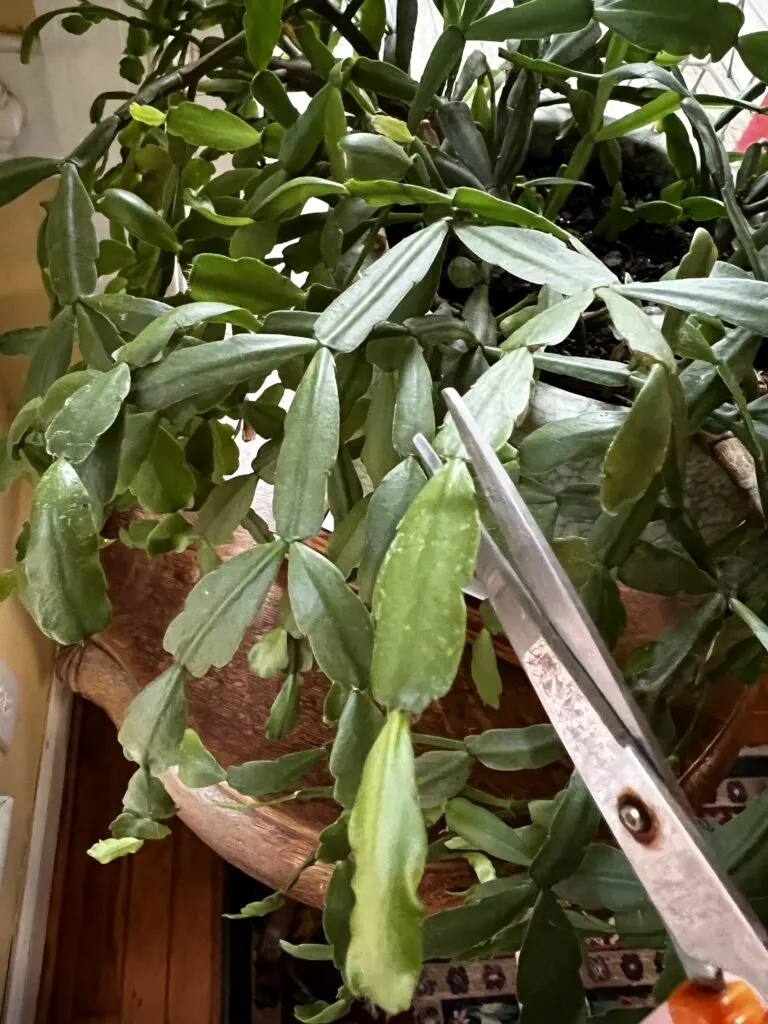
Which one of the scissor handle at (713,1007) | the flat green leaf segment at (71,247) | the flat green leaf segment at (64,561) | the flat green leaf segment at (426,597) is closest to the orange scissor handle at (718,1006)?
the scissor handle at (713,1007)

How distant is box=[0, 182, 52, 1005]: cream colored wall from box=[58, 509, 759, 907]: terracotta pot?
0.35 metres

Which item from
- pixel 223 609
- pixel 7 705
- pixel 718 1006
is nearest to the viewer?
pixel 718 1006

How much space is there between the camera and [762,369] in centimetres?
67

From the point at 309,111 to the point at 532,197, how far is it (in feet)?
0.82

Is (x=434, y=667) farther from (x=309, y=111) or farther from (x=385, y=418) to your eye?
(x=309, y=111)

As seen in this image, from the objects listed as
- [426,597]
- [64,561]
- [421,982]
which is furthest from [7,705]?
[426,597]

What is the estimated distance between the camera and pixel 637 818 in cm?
25

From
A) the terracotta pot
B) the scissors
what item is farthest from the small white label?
the scissors

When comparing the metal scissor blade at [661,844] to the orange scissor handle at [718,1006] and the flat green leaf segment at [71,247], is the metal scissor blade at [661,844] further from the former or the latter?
the flat green leaf segment at [71,247]

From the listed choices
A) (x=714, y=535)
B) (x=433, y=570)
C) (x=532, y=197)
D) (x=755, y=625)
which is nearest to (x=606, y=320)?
(x=532, y=197)

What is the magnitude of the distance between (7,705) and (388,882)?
93 cm

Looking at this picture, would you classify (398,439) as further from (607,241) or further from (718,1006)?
(607,241)

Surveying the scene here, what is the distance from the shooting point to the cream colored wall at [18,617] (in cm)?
101

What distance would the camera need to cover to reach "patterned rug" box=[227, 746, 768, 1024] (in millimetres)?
1009
